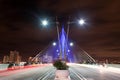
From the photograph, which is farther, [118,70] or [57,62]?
[118,70]

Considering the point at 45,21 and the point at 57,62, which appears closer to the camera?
the point at 57,62

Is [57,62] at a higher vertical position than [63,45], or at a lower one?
lower

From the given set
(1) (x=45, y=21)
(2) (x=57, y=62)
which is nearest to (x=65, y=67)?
(2) (x=57, y=62)

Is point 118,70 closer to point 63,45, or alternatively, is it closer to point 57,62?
point 63,45

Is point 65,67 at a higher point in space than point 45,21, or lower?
lower

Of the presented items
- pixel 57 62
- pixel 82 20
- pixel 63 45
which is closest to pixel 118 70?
pixel 63 45

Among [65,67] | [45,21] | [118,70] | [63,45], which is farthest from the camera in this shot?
[118,70]

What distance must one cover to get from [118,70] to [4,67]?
22.9m

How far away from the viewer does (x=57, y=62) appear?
77.8 ft

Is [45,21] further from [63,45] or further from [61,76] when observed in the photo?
[61,76]

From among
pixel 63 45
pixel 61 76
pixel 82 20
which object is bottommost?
pixel 61 76

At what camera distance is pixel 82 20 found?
3038 centimetres

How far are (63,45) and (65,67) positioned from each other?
12.8m

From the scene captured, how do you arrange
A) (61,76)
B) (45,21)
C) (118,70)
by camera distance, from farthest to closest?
(118,70) < (45,21) < (61,76)
